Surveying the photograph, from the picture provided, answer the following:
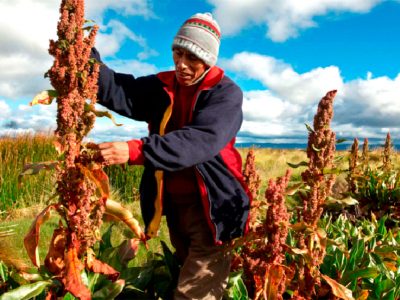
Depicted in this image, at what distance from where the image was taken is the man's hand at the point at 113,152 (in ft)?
7.07

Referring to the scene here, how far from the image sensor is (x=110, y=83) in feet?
10.2

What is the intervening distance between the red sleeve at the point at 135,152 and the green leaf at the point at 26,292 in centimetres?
88

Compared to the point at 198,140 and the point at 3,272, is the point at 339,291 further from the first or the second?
the point at 3,272

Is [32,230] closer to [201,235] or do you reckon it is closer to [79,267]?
[79,267]

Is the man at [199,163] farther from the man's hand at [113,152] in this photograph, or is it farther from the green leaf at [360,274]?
the green leaf at [360,274]

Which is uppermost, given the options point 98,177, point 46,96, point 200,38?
point 200,38

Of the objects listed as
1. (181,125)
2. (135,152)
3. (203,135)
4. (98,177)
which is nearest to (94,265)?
A: (98,177)

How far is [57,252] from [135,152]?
2.38 ft

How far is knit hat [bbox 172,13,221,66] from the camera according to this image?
291 centimetres

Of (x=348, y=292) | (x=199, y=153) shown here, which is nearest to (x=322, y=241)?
(x=348, y=292)

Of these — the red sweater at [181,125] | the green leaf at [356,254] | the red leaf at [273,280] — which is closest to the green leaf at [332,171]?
the red leaf at [273,280]

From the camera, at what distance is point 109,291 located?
2617 mm

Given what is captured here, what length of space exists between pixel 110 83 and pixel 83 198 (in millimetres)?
1130

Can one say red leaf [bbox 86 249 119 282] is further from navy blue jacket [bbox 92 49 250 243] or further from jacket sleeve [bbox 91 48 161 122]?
jacket sleeve [bbox 91 48 161 122]
